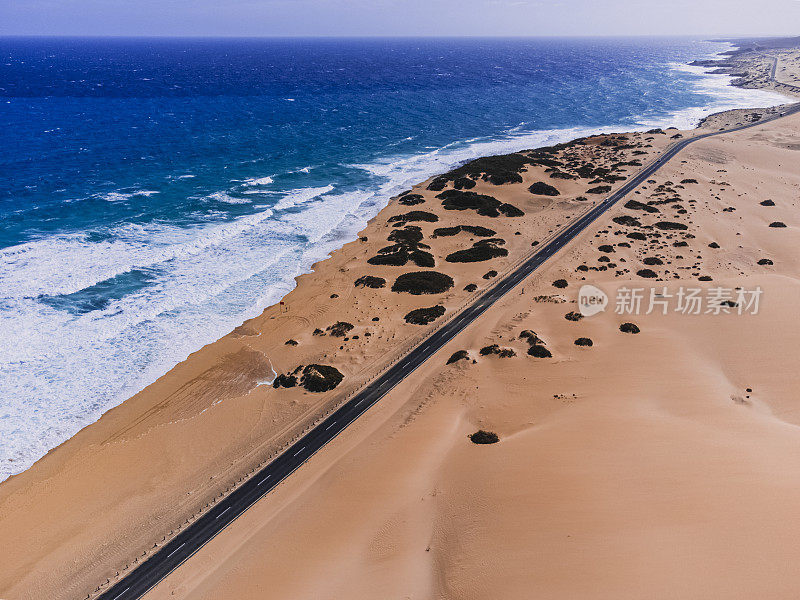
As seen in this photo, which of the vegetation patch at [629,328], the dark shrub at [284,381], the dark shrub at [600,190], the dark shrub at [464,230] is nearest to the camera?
the dark shrub at [284,381]

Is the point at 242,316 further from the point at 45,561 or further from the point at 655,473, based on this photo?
the point at 655,473

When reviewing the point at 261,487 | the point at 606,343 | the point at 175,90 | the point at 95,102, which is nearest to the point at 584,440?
the point at 606,343

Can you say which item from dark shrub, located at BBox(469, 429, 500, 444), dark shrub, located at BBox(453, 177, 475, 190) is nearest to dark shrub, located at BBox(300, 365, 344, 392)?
dark shrub, located at BBox(469, 429, 500, 444)

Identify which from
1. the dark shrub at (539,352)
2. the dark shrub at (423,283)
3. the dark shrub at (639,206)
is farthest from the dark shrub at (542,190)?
the dark shrub at (539,352)

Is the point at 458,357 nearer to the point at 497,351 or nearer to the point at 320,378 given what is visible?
the point at 497,351

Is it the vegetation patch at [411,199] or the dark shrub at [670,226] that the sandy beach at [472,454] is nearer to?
the dark shrub at [670,226]
